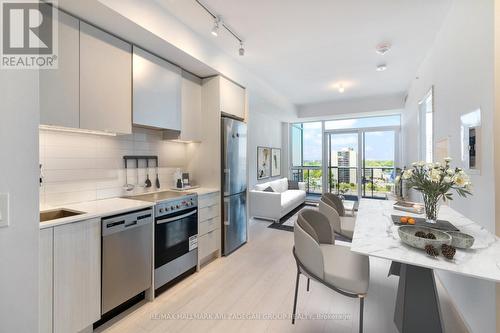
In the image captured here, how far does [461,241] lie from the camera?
127 centimetres

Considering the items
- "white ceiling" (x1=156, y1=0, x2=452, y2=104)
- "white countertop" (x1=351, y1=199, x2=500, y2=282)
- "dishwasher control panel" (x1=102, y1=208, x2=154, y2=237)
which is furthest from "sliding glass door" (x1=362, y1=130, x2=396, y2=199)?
"dishwasher control panel" (x1=102, y1=208, x2=154, y2=237)

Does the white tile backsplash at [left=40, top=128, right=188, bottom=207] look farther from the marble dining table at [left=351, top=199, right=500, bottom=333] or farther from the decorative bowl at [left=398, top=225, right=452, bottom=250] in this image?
the decorative bowl at [left=398, top=225, right=452, bottom=250]

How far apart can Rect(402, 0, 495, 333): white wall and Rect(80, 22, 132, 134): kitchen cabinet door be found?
2.88 metres

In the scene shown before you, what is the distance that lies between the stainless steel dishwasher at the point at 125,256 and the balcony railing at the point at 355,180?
5.87m

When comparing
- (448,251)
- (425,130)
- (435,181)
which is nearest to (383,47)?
(425,130)

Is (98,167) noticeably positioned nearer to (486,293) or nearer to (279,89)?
(486,293)

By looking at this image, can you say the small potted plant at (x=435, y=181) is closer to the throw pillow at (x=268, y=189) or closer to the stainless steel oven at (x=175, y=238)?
the stainless steel oven at (x=175, y=238)

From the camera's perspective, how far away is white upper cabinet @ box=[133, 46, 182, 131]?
7.41 ft

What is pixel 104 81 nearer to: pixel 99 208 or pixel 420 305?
pixel 99 208

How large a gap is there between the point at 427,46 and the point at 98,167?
4.33 metres

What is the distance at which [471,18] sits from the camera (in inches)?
69.8

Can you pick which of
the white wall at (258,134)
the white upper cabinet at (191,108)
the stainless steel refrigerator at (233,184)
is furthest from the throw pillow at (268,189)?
the white upper cabinet at (191,108)

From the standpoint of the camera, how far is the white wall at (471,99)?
149 centimetres

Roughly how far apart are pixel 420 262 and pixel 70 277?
2193 mm
